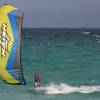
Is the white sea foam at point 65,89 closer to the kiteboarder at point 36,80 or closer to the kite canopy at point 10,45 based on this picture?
the kiteboarder at point 36,80

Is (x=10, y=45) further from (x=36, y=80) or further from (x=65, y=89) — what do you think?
(x=65, y=89)

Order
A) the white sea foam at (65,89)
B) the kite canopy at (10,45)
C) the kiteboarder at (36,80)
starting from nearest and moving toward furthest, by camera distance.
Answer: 1. the kite canopy at (10,45)
2. the kiteboarder at (36,80)
3. the white sea foam at (65,89)

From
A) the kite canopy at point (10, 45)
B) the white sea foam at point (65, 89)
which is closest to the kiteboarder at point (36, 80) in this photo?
the white sea foam at point (65, 89)

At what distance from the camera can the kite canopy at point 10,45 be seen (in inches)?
615

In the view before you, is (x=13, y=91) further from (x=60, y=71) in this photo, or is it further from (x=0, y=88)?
(x=60, y=71)

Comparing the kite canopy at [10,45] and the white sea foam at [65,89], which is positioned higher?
the kite canopy at [10,45]

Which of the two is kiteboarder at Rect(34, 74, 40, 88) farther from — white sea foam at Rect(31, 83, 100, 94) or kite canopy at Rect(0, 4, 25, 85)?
kite canopy at Rect(0, 4, 25, 85)

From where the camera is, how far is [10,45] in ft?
52.7

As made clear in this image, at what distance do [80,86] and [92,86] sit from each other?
1.03 metres

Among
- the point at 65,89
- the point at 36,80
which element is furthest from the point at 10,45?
the point at 65,89

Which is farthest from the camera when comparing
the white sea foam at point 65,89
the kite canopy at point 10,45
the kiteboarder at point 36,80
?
the white sea foam at point 65,89

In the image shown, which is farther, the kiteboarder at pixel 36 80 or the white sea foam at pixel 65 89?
the white sea foam at pixel 65 89

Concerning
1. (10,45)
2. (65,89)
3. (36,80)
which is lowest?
(65,89)

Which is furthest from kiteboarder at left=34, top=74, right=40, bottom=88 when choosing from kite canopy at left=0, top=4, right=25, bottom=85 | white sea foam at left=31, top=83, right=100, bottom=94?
kite canopy at left=0, top=4, right=25, bottom=85
